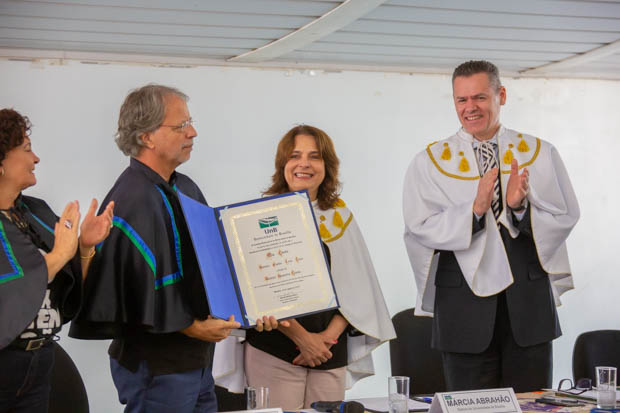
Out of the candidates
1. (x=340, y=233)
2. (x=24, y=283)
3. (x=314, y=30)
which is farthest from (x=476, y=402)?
(x=314, y=30)

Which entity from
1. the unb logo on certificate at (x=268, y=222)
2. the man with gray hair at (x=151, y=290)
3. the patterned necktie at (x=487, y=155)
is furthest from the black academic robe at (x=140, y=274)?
the patterned necktie at (x=487, y=155)

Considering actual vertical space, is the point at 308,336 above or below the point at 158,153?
below

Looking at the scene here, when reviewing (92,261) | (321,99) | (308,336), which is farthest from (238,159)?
(92,261)

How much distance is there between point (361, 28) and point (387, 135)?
1255mm

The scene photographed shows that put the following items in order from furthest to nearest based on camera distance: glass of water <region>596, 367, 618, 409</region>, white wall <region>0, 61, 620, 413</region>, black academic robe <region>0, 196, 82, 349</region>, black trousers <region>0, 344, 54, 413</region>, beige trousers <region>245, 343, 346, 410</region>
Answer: white wall <region>0, 61, 620, 413</region> → beige trousers <region>245, 343, 346, 410</region> → glass of water <region>596, 367, 618, 409</region> → black trousers <region>0, 344, 54, 413</region> → black academic robe <region>0, 196, 82, 349</region>

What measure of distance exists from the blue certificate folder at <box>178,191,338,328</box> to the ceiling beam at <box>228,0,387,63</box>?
51.1 inches

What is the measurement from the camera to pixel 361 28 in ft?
13.5

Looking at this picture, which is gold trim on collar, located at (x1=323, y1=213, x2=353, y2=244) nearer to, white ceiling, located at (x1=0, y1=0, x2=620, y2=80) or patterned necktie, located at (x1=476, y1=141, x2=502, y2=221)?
patterned necktie, located at (x1=476, y1=141, x2=502, y2=221)

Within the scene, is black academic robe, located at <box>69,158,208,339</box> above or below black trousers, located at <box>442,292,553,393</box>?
above

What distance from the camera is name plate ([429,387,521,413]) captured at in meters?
2.14

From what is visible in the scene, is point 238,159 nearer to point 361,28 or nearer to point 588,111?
point 361,28

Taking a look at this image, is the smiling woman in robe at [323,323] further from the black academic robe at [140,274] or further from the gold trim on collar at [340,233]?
the black academic robe at [140,274]

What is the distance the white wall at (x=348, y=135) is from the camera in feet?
15.0

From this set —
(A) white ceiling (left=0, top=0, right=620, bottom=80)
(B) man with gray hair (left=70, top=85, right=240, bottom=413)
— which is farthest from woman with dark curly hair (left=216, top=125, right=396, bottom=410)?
(A) white ceiling (left=0, top=0, right=620, bottom=80)
